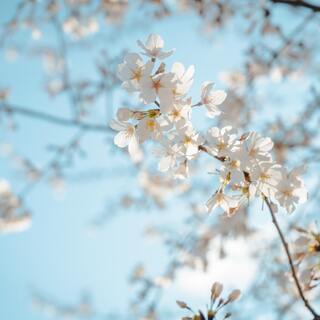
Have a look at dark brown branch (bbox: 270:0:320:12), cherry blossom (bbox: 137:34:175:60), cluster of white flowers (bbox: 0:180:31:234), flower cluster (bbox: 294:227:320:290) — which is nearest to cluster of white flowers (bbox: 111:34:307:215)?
cherry blossom (bbox: 137:34:175:60)

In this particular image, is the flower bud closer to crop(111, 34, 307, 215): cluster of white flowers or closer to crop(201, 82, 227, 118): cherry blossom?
crop(111, 34, 307, 215): cluster of white flowers

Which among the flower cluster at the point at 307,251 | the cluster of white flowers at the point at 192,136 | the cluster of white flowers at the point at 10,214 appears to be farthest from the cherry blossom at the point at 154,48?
the cluster of white flowers at the point at 10,214

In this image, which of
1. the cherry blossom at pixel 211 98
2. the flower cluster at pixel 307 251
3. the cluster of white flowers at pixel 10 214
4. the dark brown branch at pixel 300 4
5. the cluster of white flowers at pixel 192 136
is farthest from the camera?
the cluster of white flowers at pixel 10 214

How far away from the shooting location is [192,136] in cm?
140

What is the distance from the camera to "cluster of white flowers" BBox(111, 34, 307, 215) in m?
1.37

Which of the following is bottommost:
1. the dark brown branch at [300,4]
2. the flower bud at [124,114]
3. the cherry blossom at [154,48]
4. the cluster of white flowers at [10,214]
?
the cluster of white flowers at [10,214]

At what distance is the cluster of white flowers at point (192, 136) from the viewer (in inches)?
54.0

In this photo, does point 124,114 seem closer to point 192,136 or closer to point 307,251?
point 192,136

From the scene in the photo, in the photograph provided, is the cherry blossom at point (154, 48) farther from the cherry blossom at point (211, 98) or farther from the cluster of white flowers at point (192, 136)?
the cherry blossom at point (211, 98)

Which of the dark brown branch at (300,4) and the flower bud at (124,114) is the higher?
the dark brown branch at (300,4)

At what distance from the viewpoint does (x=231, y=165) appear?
55.7 inches

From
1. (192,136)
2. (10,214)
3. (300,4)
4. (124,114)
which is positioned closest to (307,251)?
(192,136)

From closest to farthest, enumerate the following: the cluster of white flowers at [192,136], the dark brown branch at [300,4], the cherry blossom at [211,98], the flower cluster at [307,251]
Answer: the cluster of white flowers at [192,136] < the cherry blossom at [211,98] < the flower cluster at [307,251] < the dark brown branch at [300,4]

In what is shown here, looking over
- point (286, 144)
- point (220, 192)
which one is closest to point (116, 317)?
point (286, 144)
